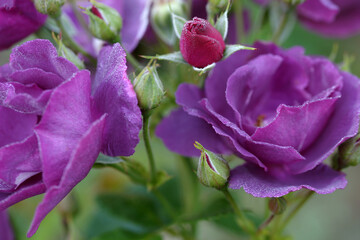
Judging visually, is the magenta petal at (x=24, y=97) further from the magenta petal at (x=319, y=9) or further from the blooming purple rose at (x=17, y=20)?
the magenta petal at (x=319, y=9)

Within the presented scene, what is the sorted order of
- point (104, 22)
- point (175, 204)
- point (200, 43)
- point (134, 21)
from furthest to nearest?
point (175, 204) < point (134, 21) < point (104, 22) < point (200, 43)

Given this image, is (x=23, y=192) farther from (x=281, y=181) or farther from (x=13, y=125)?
(x=281, y=181)

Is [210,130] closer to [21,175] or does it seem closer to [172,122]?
[172,122]

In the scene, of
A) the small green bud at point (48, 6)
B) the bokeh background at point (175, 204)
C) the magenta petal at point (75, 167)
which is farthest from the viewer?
the bokeh background at point (175, 204)

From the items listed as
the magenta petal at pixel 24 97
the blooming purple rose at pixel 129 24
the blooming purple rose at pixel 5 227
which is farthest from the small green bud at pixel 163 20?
the blooming purple rose at pixel 5 227

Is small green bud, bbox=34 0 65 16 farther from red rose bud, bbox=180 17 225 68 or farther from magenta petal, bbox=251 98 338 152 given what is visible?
magenta petal, bbox=251 98 338 152

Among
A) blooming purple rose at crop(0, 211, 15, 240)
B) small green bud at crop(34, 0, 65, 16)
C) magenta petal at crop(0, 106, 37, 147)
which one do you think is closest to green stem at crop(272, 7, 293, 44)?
small green bud at crop(34, 0, 65, 16)

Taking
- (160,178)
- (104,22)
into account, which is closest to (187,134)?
(160,178)
